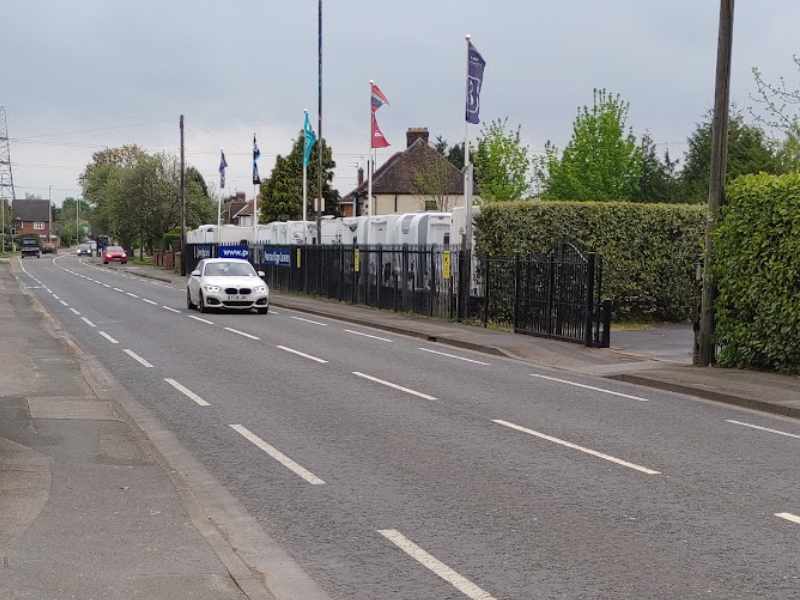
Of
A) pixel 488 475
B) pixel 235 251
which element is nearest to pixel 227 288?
pixel 488 475

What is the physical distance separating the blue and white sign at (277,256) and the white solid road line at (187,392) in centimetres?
2913

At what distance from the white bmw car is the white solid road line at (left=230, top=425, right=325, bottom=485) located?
1864cm

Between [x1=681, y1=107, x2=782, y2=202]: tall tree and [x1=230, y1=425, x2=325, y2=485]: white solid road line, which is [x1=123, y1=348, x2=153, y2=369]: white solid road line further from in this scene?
[x1=681, y1=107, x2=782, y2=202]: tall tree

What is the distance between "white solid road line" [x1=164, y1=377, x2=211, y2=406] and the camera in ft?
42.6

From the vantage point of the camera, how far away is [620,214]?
2875cm

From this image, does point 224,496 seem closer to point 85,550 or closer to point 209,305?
point 85,550

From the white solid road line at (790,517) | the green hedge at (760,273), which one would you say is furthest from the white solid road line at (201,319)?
the white solid road line at (790,517)

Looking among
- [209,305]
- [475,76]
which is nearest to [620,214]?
[475,76]

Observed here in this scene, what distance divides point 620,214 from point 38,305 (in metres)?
18.1

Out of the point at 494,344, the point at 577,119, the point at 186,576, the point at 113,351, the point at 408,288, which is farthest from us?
the point at 577,119

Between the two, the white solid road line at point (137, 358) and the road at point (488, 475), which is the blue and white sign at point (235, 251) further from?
the road at point (488, 475)

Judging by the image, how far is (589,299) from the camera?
70.2 ft

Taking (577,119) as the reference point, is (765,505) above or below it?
below

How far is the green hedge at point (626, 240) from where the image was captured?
27.3 m
